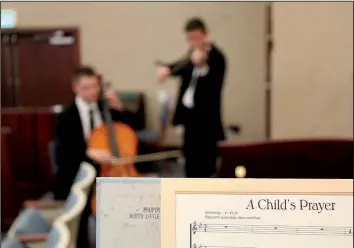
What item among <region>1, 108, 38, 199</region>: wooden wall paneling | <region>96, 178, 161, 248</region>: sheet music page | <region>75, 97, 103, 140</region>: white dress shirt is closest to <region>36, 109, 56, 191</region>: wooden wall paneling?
<region>1, 108, 38, 199</region>: wooden wall paneling

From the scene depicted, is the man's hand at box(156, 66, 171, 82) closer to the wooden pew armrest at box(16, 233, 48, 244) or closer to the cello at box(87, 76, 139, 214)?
the cello at box(87, 76, 139, 214)

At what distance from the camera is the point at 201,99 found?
2.81 m

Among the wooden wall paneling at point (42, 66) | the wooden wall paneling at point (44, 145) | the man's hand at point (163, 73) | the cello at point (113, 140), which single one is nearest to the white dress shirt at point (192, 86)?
the man's hand at point (163, 73)

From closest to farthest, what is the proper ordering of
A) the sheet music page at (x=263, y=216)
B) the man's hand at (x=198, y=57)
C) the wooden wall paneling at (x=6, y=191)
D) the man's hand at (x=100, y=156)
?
1. the sheet music page at (x=263, y=216)
2. the man's hand at (x=100, y=156)
3. the man's hand at (x=198, y=57)
4. the wooden wall paneling at (x=6, y=191)

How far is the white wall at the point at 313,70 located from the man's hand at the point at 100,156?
4.43ft

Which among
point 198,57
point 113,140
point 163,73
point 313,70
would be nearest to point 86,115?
point 113,140

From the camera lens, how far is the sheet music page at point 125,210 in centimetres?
66

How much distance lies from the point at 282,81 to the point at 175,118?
0.84 meters

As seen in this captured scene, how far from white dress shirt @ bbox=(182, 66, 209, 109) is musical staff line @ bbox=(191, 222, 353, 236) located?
2.22m

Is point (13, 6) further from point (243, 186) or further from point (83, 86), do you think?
point (243, 186)

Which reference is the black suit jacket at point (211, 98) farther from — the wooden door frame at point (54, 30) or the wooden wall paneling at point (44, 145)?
the wooden door frame at point (54, 30)

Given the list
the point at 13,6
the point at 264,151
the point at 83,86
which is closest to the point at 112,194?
the point at 264,151

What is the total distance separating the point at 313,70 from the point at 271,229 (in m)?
2.67

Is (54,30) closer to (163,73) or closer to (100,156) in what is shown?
(163,73)
